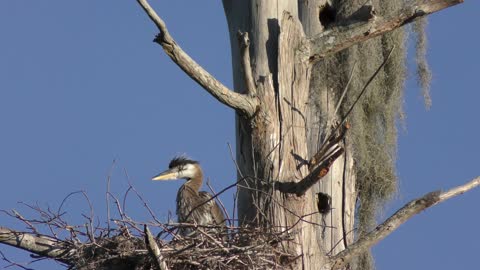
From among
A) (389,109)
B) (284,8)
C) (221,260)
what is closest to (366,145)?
(389,109)

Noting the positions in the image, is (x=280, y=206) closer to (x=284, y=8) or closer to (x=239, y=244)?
(x=239, y=244)

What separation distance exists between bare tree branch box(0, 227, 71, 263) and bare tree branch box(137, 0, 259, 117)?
114 centimetres

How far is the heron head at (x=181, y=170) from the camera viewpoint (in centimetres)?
924

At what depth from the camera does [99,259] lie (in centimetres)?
671

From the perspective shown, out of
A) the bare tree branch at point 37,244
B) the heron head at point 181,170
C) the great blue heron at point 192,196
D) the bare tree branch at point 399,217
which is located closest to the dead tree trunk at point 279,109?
the bare tree branch at point 399,217

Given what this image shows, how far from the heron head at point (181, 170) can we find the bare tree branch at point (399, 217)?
8.63 feet

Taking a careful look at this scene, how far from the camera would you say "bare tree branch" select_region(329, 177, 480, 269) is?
670 centimetres

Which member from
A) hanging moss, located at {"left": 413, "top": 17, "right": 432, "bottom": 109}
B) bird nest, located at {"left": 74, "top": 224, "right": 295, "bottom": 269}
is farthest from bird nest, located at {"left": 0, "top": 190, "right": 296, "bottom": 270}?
hanging moss, located at {"left": 413, "top": 17, "right": 432, "bottom": 109}

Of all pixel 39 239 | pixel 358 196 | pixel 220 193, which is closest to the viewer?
pixel 220 193

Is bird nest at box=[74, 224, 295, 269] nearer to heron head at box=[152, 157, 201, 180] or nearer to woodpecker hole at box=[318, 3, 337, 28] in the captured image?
heron head at box=[152, 157, 201, 180]

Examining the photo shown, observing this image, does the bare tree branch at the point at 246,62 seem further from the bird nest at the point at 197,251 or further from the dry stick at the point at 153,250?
the dry stick at the point at 153,250

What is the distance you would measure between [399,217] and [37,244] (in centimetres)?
186

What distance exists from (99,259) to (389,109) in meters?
3.40

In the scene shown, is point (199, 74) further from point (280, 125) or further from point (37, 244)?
point (37, 244)
